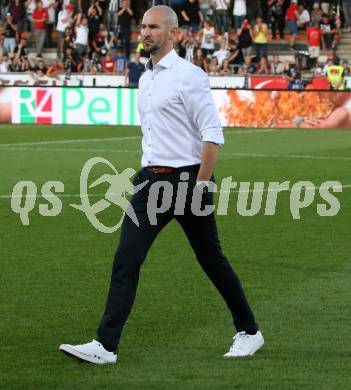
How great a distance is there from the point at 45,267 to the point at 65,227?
2.98 metres

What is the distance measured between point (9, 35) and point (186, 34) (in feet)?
22.7

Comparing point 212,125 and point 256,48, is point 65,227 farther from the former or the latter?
point 256,48

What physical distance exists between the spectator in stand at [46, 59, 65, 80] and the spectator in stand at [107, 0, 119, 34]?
2.68 meters

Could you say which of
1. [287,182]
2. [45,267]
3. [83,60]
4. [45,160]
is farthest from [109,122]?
[45,267]

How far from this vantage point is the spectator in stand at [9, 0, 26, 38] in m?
44.7

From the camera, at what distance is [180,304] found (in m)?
9.80

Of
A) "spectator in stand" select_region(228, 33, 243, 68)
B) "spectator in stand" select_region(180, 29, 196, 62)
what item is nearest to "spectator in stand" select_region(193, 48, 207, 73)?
"spectator in stand" select_region(180, 29, 196, 62)

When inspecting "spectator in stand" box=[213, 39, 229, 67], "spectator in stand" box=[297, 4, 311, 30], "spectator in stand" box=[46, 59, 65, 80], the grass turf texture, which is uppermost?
the grass turf texture

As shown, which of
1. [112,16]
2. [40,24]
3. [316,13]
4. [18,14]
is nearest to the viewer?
[316,13]

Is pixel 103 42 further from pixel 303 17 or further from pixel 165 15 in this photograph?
pixel 165 15

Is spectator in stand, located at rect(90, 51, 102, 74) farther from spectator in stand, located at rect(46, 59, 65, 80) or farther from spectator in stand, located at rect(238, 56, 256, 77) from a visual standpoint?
spectator in stand, located at rect(238, 56, 256, 77)

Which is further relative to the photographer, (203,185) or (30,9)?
(30,9)

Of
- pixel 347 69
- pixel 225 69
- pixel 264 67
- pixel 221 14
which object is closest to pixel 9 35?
pixel 221 14

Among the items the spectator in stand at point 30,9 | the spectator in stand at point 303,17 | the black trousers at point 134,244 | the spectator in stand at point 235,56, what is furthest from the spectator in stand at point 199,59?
the black trousers at point 134,244
